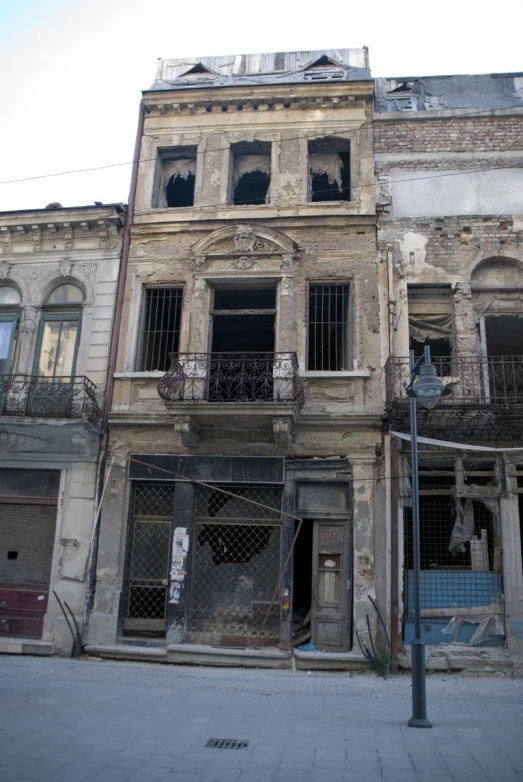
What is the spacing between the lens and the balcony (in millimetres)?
10891

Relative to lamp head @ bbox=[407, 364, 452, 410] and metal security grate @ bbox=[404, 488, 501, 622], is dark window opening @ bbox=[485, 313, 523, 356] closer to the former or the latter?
metal security grate @ bbox=[404, 488, 501, 622]

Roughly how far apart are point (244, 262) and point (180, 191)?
312cm

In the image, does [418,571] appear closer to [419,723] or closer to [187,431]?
[419,723]

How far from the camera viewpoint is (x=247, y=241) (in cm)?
1283

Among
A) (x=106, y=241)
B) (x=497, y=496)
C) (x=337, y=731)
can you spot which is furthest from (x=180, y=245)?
(x=337, y=731)

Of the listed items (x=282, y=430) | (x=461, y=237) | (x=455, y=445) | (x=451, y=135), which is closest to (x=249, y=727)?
(x=282, y=430)

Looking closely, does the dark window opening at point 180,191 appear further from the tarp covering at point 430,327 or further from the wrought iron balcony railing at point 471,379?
the wrought iron balcony railing at point 471,379

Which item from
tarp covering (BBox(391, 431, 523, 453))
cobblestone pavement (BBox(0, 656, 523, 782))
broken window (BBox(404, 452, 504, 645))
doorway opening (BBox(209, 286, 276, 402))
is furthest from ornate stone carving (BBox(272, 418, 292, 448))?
cobblestone pavement (BBox(0, 656, 523, 782))

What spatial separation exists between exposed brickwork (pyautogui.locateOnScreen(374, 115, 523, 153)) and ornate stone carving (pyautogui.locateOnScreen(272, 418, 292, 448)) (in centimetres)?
655

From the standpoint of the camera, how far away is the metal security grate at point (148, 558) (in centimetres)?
1153

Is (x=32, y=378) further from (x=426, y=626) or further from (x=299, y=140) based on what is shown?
(x=426, y=626)

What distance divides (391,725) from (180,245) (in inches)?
389

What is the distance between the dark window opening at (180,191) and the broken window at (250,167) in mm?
1095

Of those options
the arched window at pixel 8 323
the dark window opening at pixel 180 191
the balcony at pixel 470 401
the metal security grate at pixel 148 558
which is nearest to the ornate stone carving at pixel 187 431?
the metal security grate at pixel 148 558
